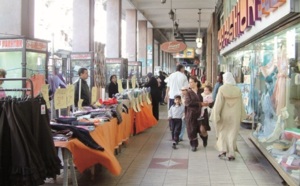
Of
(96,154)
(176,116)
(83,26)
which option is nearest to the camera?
(96,154)

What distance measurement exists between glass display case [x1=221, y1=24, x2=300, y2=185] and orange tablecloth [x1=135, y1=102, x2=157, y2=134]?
271cm

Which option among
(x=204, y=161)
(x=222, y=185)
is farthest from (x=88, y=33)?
(x=222, y=185)

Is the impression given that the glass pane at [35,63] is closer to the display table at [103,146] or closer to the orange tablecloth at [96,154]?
the display table at [103,146]

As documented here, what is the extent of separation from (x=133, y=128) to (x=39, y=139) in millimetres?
6039

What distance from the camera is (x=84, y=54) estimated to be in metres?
11.7

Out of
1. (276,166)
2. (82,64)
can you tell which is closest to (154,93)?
(82,64)

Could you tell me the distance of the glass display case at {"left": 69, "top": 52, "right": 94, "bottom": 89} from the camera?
1160 cm

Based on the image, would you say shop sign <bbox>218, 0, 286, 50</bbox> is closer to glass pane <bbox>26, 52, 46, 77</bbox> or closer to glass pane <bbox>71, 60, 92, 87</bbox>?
glass pane <bbox>71, 60, 92, 87</bbox>

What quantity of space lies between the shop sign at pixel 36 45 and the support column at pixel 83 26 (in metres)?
4.48

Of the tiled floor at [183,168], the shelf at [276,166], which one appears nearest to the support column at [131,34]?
the tiled floor at [183,168]

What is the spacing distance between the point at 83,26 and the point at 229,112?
7493 millimetres

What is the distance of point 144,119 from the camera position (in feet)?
33.9

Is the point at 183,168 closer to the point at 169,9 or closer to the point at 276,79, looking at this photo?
the point at 276,79

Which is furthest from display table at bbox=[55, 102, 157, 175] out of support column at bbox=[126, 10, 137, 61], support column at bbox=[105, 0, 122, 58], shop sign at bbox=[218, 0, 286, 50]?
support column at bbox=[126, 10, 137, 61]
